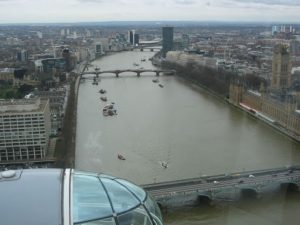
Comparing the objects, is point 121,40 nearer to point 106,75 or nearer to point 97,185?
point 106,75

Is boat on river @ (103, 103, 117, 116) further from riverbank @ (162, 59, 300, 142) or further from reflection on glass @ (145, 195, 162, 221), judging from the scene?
reflection on glass @ (145, 195, 162, 221)

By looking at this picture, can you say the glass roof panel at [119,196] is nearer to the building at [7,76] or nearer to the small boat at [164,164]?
the small boat at [164,164]

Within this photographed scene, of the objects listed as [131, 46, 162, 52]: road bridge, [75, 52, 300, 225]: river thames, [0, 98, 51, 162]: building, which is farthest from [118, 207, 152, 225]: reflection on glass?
[131, 46, 162, 52]: road bridge

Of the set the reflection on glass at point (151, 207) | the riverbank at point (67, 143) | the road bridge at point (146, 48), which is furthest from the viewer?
the road bridge at point (146, 48)

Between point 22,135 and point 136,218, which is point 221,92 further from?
point 136,218

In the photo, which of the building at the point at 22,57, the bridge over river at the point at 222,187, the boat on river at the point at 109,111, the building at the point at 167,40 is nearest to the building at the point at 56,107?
the boat on river at the point at 109,111

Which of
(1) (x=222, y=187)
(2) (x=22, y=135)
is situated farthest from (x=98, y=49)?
(1) (x=222, y=187)
